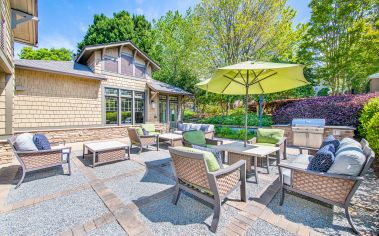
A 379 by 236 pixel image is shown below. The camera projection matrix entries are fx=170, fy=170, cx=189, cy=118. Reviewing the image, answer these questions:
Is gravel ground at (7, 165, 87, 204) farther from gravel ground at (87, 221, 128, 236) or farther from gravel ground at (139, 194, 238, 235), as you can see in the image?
gravel ground at (139, 194, 238, 235)

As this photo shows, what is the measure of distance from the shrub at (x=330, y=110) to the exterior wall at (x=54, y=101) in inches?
390

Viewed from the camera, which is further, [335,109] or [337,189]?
[335,109]

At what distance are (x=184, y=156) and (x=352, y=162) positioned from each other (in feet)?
7.39

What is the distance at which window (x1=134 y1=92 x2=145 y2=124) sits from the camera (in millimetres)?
10914

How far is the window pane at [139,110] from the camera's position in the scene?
10922 millimetres

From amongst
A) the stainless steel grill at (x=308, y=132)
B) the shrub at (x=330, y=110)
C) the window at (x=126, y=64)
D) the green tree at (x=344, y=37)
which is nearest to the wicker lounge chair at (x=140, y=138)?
the window at (x=126, y=64)

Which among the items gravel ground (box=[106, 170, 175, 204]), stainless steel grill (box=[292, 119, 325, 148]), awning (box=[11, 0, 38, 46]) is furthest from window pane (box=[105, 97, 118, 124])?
stainless steel grill (box=[292, 119, 325, 148])

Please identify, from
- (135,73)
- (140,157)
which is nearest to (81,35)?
(135,73)

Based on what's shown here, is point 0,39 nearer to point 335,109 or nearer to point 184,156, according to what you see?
point 184,156

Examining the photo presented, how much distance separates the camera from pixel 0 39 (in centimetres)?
411

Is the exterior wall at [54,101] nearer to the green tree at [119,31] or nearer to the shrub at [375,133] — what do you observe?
the shrub at [375,133]

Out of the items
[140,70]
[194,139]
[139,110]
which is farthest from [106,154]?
[140,70]

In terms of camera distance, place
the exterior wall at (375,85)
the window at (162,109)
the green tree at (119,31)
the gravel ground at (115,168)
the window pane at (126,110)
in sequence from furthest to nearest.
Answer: the green tree at (119,31)
the window at (162,109)
the window pane at (126,110)
the exterior wall at (375,85)
the gravel ground at (115,168)

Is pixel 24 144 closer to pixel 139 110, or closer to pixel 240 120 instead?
pixel 139 110
